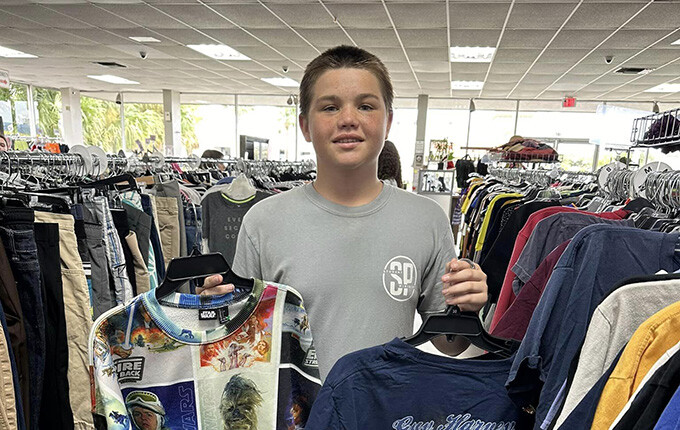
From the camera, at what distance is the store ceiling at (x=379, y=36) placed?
494cm

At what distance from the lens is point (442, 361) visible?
0.90 m

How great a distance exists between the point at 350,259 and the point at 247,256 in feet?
0.90

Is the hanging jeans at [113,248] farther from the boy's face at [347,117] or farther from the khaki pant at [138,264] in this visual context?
the boy's face at [347,117]

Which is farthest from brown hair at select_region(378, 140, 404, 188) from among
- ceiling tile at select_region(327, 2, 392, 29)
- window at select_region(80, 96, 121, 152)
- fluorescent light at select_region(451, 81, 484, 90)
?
window at select_region(80, 96, 121, 152)

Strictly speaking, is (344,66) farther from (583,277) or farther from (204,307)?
(583,277)

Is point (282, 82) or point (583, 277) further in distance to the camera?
point (282, 82)

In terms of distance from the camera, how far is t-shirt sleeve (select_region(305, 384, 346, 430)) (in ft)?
2.70

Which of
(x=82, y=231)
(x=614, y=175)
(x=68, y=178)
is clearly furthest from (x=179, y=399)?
(x=614, y=175)

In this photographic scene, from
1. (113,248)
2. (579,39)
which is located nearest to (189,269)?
(113,248)

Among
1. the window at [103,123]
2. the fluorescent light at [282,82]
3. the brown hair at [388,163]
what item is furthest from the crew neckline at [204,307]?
the window at [103,123]

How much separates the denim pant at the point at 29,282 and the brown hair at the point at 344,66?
1.04 metres

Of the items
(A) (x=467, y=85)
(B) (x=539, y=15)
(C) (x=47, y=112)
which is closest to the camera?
(B) (x=539, y=15)

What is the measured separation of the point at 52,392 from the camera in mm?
1550

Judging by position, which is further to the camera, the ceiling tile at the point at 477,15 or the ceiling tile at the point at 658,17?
the ceiling tile at the point at 477,15
